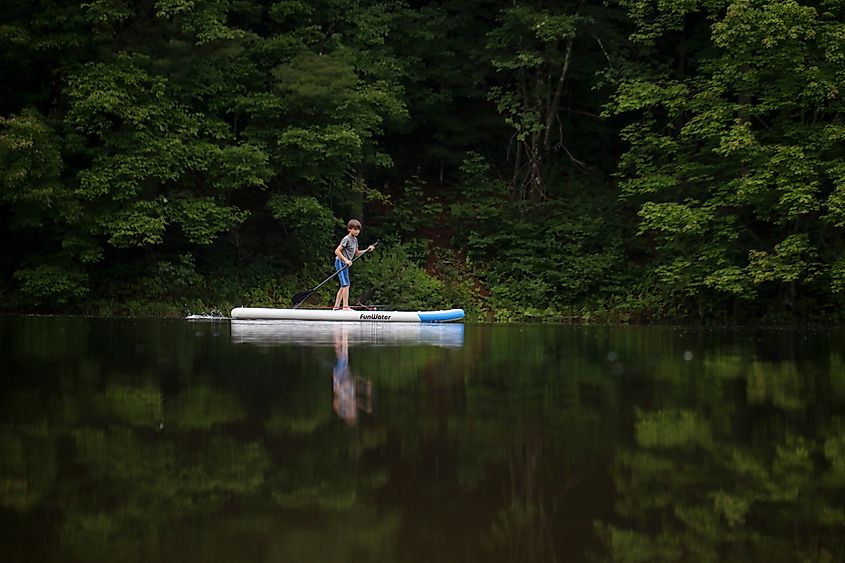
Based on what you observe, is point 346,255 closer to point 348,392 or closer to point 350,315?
point 350,315

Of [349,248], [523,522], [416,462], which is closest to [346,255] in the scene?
[349,248]

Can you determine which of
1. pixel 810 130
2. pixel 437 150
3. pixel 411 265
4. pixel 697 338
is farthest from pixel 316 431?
pixel 437 150

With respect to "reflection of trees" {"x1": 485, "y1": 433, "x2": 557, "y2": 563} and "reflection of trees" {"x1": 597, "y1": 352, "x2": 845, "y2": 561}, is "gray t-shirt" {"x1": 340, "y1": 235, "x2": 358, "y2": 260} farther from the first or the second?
"reflection of trees" {"x1": 485, "y1": 433, "x2": 557, "y2": 563}

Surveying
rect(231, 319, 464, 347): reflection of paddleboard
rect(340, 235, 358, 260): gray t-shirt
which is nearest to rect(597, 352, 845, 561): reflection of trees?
rect(231, 319, 464, 347): reflection of paddleboard

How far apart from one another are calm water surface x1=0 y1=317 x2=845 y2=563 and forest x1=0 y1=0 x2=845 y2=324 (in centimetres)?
1162

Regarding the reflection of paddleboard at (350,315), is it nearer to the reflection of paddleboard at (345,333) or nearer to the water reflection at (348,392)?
the reflection of paddleboard at (345,333)

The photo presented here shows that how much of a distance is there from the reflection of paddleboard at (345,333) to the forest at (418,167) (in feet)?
17.0

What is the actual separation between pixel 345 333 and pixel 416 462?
40.8ft

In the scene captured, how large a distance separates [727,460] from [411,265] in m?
20.7

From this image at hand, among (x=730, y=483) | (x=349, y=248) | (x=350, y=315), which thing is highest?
(x=349, y=248)

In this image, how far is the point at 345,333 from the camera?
17.7m

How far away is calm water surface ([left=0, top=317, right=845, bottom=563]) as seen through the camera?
12.6 feet

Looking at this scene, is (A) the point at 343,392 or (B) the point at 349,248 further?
(B) the point at 349,248

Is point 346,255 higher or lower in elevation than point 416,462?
higher
